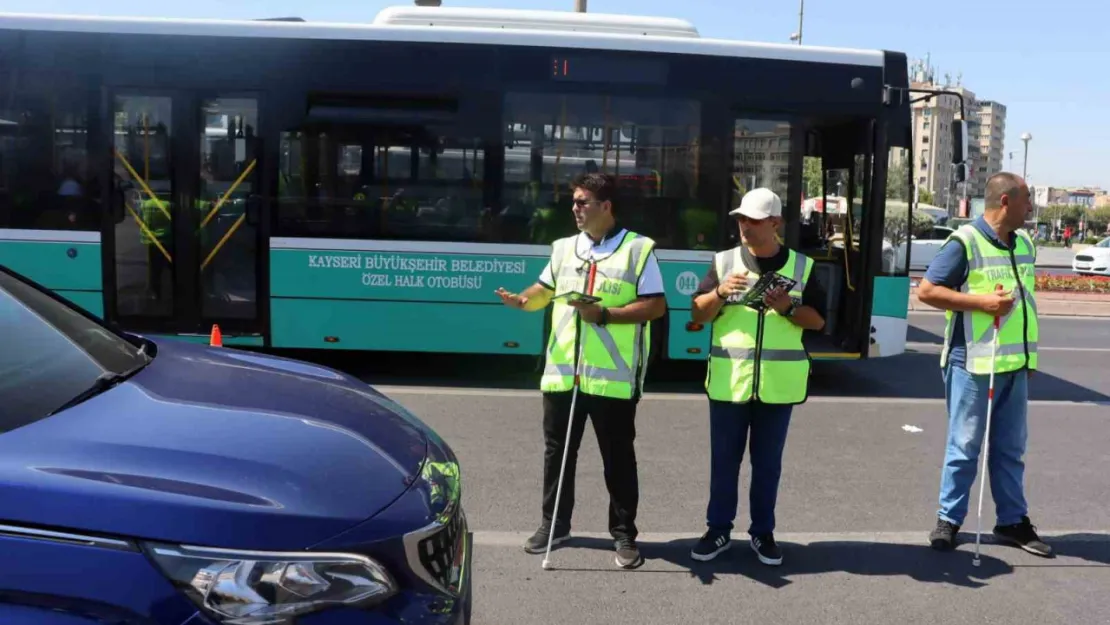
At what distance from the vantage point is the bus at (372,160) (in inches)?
353

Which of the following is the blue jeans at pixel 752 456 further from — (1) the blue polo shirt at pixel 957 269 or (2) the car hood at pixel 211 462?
(2) the car hood at pixel 211 462

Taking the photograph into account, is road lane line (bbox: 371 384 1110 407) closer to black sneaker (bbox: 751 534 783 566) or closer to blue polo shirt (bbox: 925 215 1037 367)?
blue polo shirt (bbox: 925 215 1037 367)

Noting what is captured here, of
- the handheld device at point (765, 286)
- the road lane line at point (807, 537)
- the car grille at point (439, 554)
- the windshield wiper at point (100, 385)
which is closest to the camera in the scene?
the car grille at point (439, 554)

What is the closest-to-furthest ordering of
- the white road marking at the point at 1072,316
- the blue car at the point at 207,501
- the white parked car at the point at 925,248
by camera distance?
the blue car at the point at 207,501 → the white road marking at the point at 1072,316 → the white parked car at the point at 925,248

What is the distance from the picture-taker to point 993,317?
4.91 metres

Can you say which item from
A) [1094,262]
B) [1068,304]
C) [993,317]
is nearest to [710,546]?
[993,317]

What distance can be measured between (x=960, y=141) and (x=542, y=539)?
21.4 feet

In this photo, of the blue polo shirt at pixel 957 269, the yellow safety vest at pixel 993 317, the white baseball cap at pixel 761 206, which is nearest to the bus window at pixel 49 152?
the white baseball cap at pixel 761 206

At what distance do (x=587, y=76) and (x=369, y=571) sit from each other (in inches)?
290

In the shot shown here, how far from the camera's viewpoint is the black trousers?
184 inches

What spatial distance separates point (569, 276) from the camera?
15.4 feet

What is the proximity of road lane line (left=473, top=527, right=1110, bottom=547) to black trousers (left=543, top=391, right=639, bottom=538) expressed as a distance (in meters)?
0.33

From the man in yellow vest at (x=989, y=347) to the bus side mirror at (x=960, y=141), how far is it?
4.53 m

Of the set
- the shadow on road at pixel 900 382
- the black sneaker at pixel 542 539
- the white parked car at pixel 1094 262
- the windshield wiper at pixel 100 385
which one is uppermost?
the windshield wiper at pixel 100 385
